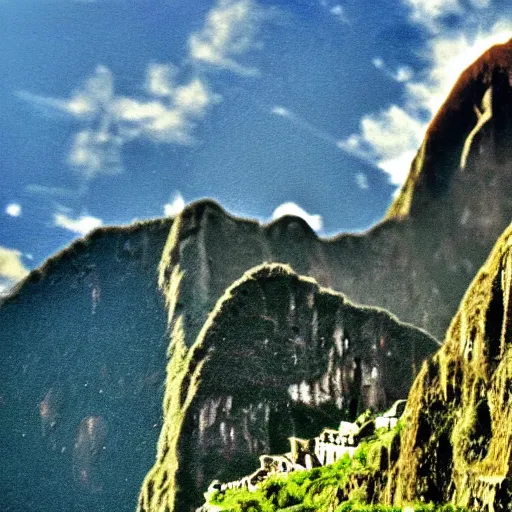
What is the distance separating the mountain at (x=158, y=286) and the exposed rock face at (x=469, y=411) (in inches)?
536

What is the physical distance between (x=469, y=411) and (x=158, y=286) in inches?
804

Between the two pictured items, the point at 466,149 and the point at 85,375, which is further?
the point at 85,375

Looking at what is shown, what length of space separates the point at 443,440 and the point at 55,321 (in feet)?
70.6

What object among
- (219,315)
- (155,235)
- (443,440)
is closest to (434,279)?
(219,315)

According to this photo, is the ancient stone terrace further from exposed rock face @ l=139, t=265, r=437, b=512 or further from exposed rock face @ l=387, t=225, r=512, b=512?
exposed rock face @ l=139, t=265, r=437, b=512

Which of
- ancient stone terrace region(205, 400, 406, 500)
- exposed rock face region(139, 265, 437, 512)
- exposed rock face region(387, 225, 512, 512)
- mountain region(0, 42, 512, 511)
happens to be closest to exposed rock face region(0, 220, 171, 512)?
mountain region(0, 42, 512, 511)

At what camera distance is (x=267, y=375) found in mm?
21234

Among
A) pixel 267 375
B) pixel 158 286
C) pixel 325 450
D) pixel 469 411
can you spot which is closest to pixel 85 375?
pixel 158 286

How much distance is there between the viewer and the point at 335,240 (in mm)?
25922

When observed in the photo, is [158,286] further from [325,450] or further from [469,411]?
[469,411]

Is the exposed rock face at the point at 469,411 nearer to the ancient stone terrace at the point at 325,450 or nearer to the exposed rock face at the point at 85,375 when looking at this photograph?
the ancient stone terrace at the point at 325,450

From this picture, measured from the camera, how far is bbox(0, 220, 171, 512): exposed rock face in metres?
22.4

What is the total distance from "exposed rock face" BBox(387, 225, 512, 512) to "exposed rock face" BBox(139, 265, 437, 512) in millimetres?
11554

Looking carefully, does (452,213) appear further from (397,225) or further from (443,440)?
(443,440)
